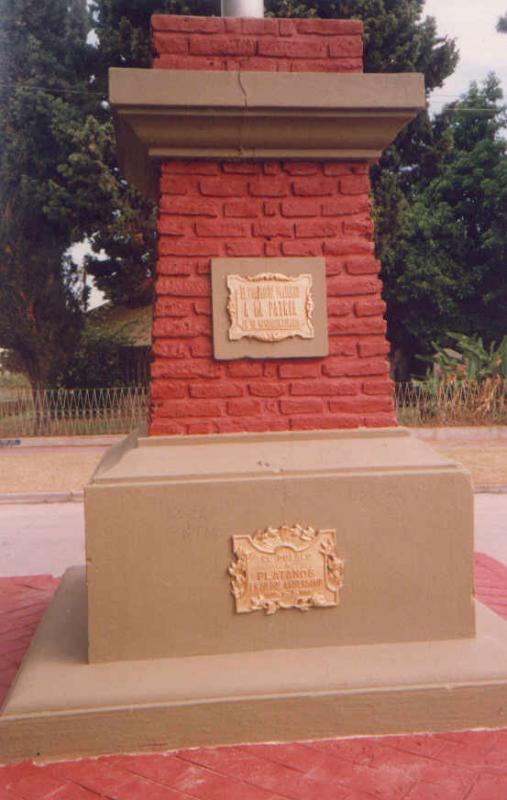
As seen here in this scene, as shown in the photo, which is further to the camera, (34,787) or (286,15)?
(286,15)

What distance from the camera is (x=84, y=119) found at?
1792 cm

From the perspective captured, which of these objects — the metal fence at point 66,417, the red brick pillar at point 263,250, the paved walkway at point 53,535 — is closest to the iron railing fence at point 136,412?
the metal fence at point 66,417

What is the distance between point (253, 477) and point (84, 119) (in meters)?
16.5

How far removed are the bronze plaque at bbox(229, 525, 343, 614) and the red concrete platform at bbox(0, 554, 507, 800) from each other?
558mm

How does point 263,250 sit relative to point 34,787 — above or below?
above

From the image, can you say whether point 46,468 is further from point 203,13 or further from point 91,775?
point 203,13

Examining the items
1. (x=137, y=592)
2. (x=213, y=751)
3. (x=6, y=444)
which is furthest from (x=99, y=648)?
(x=6, y=444)

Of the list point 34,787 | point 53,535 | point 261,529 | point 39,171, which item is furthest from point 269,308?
point 39,171

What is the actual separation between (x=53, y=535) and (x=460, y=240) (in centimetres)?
1634

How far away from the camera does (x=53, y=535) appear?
309 inches

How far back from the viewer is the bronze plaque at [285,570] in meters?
3.32

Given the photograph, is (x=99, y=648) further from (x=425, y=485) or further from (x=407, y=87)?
(x=407, y=87)

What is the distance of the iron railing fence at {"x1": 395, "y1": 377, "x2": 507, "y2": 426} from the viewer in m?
16.7

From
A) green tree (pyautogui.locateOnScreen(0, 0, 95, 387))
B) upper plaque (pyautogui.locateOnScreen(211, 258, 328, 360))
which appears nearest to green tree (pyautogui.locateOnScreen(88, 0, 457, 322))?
green tree (pyautogui.locateOnScreen(0, 0, 95, 387))
